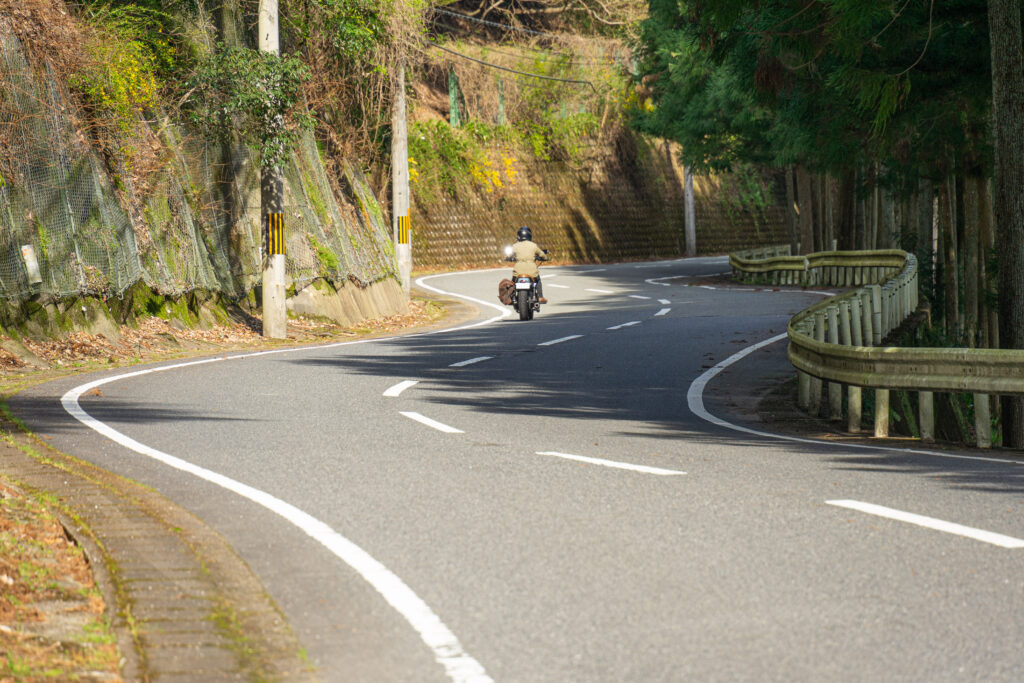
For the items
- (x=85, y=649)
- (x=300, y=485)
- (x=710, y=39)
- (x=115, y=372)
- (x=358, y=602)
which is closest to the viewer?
(x=85, y=649)

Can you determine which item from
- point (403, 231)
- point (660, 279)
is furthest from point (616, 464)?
point (660, 279)

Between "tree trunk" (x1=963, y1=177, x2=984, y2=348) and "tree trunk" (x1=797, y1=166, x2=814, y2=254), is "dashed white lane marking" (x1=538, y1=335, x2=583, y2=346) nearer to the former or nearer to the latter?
"tree trunk" (x1=963, y1=177, x2=984, y2=348)

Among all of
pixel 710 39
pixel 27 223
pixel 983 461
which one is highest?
pixel 710 39

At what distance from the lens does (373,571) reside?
5520 millimetres

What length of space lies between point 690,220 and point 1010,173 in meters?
45.5

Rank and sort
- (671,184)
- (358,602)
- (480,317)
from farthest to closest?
1. (671,184)
2. (480,317)
3. (358,602)

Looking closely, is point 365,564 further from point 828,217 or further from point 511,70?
point 511,70

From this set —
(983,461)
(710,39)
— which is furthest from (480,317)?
(983,461)

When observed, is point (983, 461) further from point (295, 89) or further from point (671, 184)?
point (671, 184)

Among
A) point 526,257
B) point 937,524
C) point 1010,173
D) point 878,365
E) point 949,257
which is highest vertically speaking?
point 1010,173

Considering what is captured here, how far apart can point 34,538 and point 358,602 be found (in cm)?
200

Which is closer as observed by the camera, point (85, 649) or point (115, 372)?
point (85, 649)

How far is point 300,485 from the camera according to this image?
24.9 feet

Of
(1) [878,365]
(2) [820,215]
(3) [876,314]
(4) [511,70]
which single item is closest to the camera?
(1) [878,365]
